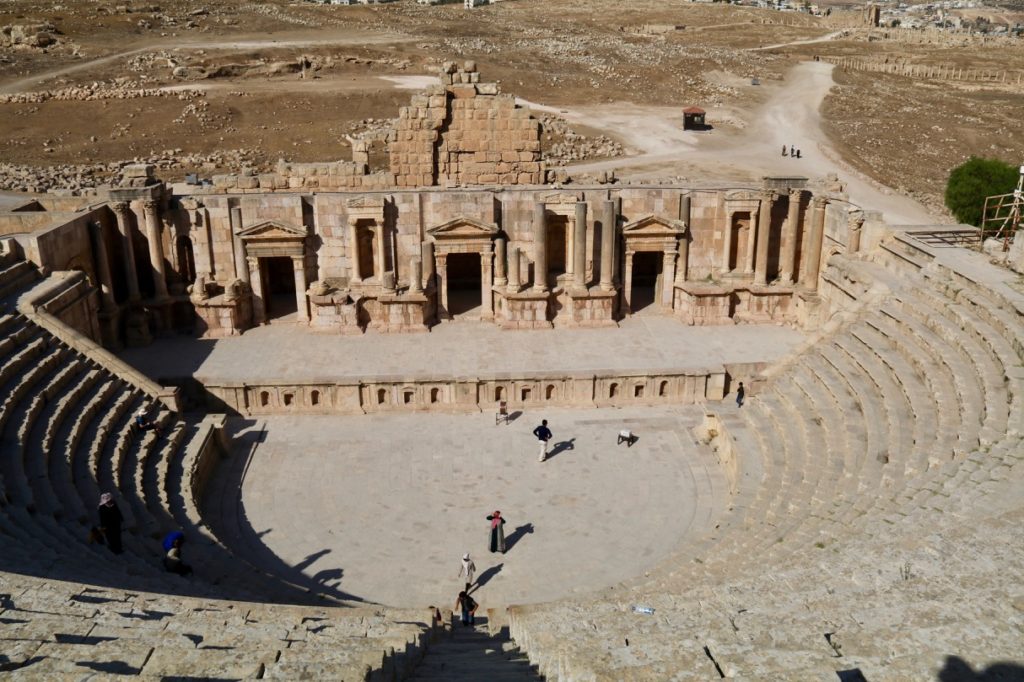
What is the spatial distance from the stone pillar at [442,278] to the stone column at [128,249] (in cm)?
809

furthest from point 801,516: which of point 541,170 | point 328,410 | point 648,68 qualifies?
point 648,68

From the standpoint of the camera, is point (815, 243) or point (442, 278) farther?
point (442, 278)

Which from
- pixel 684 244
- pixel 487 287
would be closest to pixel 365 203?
pixel 487 287

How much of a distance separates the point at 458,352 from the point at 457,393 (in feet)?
7.66

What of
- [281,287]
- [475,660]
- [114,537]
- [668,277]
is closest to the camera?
[475,660]

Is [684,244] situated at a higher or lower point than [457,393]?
higher

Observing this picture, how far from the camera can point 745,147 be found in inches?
1908

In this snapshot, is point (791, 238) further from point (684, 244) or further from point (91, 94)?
point (91, 94)

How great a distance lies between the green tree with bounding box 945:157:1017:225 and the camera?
30.7 meters

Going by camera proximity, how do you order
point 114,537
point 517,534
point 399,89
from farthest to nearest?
point 399,89
point 517,534
point 114,537

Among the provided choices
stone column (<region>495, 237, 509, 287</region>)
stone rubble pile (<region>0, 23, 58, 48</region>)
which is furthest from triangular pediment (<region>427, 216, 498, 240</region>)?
stone rubble pile (<region>0, 23, 58, 48</region>)

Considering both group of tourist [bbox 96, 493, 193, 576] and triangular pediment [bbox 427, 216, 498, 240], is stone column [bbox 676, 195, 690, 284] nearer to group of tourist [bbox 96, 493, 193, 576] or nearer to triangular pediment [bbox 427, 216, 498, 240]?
triangular pediment [bbox 427, 216, 498, 240]

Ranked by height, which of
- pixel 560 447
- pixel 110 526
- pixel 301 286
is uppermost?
pixel 301 286

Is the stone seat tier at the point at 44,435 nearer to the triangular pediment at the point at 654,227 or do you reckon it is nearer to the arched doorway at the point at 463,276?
the arched doorway at the point at 463,276
